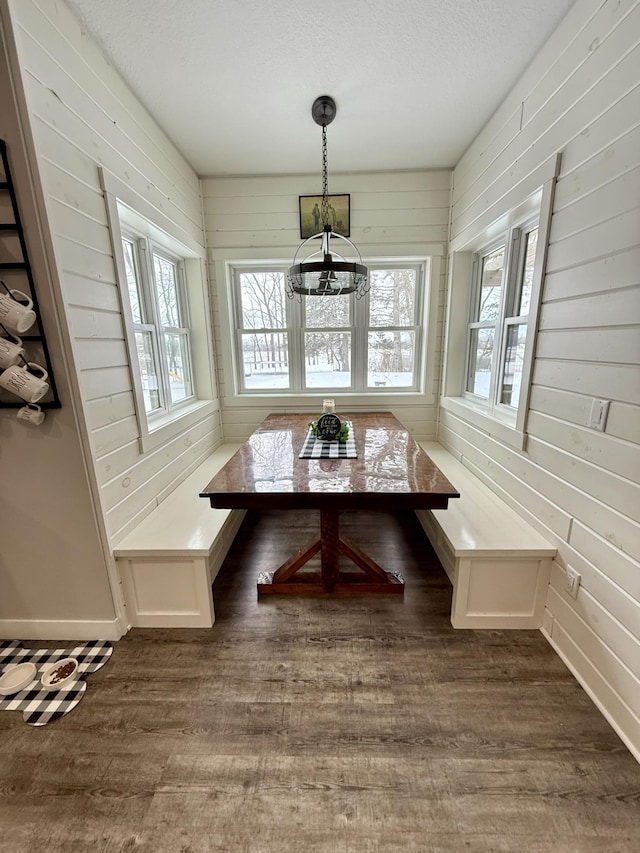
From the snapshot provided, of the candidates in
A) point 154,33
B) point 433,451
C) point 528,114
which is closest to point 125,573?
point 433,451

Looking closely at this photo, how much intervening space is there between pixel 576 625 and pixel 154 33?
129 inches

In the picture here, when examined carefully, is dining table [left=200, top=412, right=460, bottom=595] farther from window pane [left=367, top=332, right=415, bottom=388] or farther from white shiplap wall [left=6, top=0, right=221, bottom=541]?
window pane [left=367, top=332, right=415, bottom=388]

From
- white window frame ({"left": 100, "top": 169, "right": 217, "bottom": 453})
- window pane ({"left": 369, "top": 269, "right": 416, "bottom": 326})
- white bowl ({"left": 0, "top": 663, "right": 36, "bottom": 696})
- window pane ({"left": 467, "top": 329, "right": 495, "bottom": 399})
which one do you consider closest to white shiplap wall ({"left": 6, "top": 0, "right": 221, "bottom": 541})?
white window frame ({"left": 100, "top": 169, "right": 217, "bottom": 453})

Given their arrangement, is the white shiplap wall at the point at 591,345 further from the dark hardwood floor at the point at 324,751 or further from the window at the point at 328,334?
the window at the point at 328,334

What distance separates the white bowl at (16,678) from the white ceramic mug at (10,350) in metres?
1.34

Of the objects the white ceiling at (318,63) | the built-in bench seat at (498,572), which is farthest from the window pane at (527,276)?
the built-in bench seat at (498,572)

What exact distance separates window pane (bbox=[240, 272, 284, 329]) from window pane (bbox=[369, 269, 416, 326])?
867 mm

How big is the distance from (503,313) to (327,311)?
5.19 feet

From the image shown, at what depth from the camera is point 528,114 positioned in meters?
1.77

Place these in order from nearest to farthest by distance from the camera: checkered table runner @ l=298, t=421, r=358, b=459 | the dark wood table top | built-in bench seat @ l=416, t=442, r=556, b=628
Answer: the dark wood table top → built-in bench seat @ l=416, t=442, r=556, b=628 → checkered table runner @ l=298, t=421, r=358, b=459

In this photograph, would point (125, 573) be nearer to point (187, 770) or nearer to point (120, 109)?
point (187, 770)

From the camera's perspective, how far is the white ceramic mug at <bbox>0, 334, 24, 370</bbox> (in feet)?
4.46

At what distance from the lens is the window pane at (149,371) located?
7.50 ft

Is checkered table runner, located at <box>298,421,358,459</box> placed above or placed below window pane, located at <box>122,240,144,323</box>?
below
